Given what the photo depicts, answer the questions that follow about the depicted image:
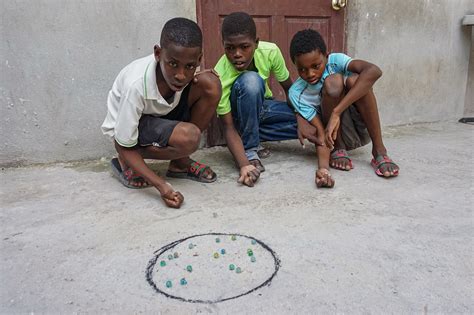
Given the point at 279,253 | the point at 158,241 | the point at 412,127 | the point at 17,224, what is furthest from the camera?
the point at 412,127

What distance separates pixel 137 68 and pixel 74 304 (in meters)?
1.23

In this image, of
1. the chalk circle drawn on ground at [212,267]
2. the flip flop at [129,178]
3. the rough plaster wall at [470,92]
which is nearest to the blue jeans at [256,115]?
the flip flop at [129,178]

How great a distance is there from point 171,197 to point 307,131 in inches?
39.9

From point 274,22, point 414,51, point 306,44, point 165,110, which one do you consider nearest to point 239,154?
point 165,110

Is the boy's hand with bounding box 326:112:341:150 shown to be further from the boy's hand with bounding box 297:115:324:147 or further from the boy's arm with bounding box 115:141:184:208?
the boy's arm with bounding box 115:141:184:208

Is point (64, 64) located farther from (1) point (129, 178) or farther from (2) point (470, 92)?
(2) point (470, 92)

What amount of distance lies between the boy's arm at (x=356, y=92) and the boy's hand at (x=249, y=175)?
1.52 feet

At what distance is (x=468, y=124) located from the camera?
3.80 m

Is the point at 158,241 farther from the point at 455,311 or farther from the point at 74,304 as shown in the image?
the point at 455,311

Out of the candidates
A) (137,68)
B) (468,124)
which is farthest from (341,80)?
(468,124)

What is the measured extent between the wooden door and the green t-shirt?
0.38 meters

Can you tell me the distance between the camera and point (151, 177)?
1.97 meters

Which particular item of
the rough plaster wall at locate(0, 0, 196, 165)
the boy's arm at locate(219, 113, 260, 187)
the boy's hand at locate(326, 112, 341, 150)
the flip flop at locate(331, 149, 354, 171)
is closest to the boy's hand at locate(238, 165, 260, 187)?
the boy's arm at locate(219, 113, 260, 187)

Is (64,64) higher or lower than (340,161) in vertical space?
higher
